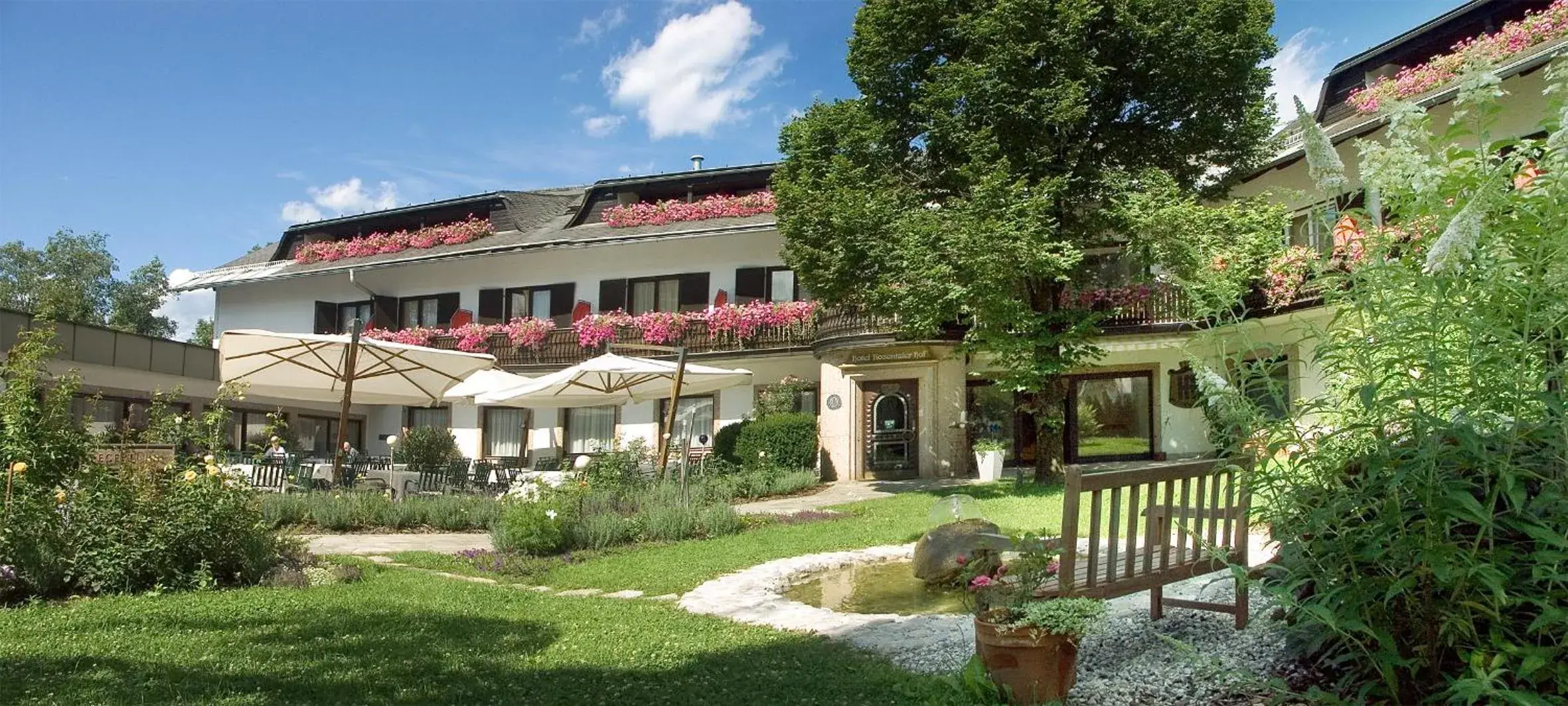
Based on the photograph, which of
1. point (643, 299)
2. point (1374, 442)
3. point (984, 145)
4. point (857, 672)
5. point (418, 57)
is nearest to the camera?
point (1374, 442)

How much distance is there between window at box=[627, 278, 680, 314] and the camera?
25469 mm

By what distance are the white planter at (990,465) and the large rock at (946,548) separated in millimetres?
10956

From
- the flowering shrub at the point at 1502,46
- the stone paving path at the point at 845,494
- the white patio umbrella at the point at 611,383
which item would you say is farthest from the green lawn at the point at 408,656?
the flowering shrub at the point at 1502,46

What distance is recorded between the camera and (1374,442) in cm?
319

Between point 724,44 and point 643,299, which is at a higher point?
point 724,44

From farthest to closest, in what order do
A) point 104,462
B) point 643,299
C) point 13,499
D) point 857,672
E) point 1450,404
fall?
point 643,299 → point 104,462 → point 13,499 → point 857,672 → point 1450,404

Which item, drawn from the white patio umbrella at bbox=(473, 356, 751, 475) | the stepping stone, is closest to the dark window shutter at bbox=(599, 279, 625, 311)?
the white patio umbrella at bbox=(473, 356, 751, 475)

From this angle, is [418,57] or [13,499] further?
[418,57]

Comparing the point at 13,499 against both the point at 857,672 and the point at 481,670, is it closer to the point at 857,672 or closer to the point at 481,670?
the point at 481,670

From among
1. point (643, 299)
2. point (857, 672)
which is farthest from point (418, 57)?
point (643, 299)

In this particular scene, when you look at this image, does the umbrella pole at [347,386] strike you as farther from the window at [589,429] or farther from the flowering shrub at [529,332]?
the flowering shrub at [529,332]

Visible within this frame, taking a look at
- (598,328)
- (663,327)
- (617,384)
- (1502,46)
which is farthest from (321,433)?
(1502,46)

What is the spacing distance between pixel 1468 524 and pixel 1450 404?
0.59 meters

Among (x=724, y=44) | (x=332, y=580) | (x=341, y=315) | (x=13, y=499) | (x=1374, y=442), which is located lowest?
(x=332, y=580)
